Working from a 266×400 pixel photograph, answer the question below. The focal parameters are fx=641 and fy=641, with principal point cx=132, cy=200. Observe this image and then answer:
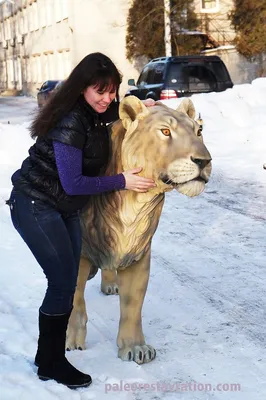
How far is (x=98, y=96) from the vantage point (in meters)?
3.35

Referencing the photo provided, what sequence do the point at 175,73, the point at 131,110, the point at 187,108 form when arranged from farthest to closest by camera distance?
the point at 175,73 → the point at 187,108 → the point at 131,110

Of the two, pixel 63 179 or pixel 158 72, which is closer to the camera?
pixel 63 179

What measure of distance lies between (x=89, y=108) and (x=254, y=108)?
10.2 metres

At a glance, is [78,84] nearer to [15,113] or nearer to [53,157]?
[53,157]

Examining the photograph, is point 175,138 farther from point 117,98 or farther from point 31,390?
point 31,390

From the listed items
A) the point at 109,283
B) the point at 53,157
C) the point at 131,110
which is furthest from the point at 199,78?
the point at 53,157

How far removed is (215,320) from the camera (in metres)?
4.51

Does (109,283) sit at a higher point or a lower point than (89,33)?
lower

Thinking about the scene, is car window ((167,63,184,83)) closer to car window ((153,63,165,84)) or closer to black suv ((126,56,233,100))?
black suv ((126,56,233,100))

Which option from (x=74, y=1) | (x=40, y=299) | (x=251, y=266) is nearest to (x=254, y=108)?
(x=251, y=266)

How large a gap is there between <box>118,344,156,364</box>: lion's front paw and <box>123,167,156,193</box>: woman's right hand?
3.48 feet

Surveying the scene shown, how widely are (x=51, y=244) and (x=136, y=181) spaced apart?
552 mm

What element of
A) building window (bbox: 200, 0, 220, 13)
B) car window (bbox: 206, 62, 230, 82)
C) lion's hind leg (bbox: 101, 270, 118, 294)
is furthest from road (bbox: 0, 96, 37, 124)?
lion's hind leg (bbox: 101, 270, 118, 294)

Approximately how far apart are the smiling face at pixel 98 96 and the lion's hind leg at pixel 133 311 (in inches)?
38.3
